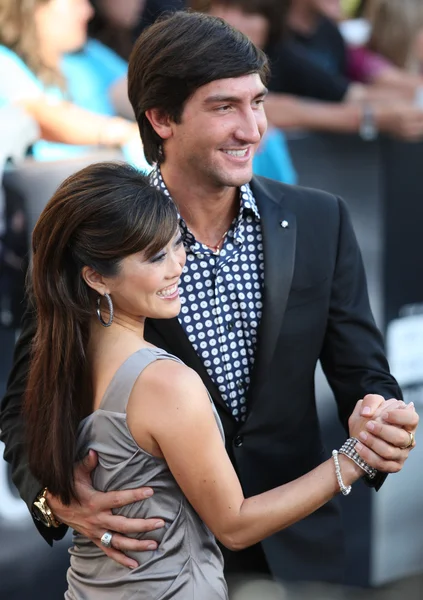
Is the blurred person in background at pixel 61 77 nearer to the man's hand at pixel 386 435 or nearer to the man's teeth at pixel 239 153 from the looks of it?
the man's teeth at pixel 239 153

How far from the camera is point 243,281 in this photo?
250 cm

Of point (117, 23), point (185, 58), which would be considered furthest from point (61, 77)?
point (185, 58)

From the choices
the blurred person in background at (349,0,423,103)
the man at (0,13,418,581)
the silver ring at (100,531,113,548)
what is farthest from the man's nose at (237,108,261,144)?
the blurred person in background at (349,0,423,103)

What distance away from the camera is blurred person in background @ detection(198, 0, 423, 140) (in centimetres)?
380

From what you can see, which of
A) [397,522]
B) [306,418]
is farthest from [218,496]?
[397,522]

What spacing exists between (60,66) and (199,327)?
1404 millimetres

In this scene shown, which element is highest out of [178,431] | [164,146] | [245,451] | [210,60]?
[210,60]

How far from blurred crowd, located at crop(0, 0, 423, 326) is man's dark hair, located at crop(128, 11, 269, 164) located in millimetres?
943

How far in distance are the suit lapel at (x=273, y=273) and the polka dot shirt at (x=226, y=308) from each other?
0.03 metres

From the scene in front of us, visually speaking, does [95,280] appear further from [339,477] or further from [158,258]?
[339,477]

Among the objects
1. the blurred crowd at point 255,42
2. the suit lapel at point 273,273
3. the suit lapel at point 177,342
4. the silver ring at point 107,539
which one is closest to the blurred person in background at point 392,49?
the blurred crowd at point 255,42

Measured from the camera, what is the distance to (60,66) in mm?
3459

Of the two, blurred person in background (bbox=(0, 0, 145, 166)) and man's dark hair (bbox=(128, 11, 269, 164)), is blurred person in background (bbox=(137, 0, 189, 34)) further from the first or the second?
man's dark hair (bbox=(128, 11, 269, 164))

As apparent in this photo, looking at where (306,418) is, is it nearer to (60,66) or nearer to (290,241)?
(290,241)
